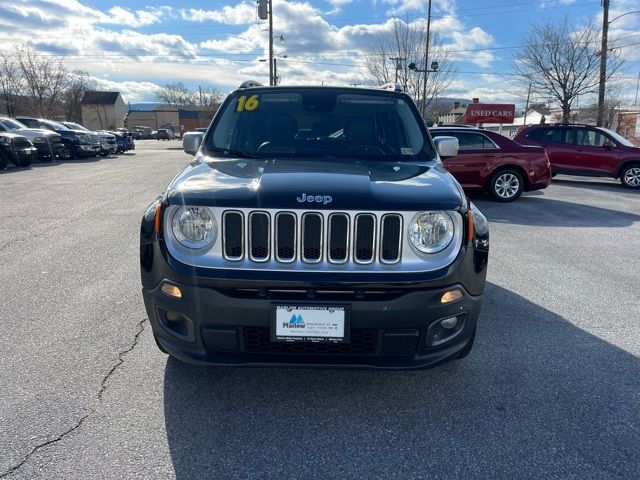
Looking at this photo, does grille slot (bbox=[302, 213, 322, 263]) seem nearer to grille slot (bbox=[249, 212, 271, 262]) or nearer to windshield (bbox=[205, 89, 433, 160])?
grille slot (bbox=[249, 212, 271, 262])

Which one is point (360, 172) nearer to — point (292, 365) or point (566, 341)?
point (292, 365)

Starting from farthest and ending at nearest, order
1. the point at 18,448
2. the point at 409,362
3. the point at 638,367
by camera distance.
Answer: the point at 638,367 → the point at 409,362 → the point at 18,448

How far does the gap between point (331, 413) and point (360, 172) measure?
143cm

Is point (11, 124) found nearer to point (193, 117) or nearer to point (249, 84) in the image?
point (249, 84)

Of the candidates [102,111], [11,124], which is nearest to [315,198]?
[11,124]

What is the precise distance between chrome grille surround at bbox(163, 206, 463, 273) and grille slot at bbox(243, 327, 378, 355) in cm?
33

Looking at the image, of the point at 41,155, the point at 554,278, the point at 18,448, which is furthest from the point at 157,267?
the point at 41,155

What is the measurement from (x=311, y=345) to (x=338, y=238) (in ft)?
1.90

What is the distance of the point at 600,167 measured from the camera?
44.9 feet

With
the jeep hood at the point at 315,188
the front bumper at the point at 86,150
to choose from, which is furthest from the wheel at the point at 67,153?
the jeep hood at the point at 315,188

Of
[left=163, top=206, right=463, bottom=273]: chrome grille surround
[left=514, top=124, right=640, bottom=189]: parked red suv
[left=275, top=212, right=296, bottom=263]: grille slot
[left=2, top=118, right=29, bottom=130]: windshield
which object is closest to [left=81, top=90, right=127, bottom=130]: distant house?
[left=2, top=118, right=29, bottom=130]: windshield

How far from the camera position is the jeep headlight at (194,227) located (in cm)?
257

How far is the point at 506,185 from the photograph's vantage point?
10.5m

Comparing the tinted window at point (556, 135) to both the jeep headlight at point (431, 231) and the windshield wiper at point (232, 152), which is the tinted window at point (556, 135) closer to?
the windshield wiper at point (232, 152)
